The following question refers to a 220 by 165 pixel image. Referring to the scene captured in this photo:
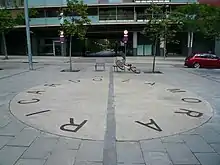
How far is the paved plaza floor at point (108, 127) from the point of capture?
4984mm

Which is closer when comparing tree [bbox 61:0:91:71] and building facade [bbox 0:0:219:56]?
tree [bbox 61:0:91:71]

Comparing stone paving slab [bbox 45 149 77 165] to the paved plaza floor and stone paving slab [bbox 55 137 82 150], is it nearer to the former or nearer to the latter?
the paved plaza floor

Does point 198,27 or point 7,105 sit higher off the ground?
point 198,27

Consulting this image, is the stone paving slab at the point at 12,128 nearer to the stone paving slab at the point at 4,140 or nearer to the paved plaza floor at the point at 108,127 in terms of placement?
the paved plaza floor at the point at 108,127

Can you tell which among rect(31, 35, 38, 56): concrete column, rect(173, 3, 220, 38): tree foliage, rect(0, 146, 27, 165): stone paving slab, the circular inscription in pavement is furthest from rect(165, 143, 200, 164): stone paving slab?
rect(31, 35, 38, 56): concrete column

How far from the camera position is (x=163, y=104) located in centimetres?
923

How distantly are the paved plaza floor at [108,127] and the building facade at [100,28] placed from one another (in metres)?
27.9

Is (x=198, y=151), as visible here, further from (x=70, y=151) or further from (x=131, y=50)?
Result: (x=131, y=50)

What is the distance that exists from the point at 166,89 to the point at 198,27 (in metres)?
22.9

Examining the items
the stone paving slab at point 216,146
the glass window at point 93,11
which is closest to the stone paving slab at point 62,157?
the stone paving slab at point 216,146

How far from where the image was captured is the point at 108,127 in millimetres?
6691

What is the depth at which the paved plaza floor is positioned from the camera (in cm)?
498

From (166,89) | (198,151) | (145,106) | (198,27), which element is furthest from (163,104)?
(198,27)

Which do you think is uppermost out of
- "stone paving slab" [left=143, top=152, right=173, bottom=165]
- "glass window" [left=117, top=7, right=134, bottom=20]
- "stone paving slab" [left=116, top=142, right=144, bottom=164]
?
"glass window" [left=117, top=7, right=134, bottom=20]
